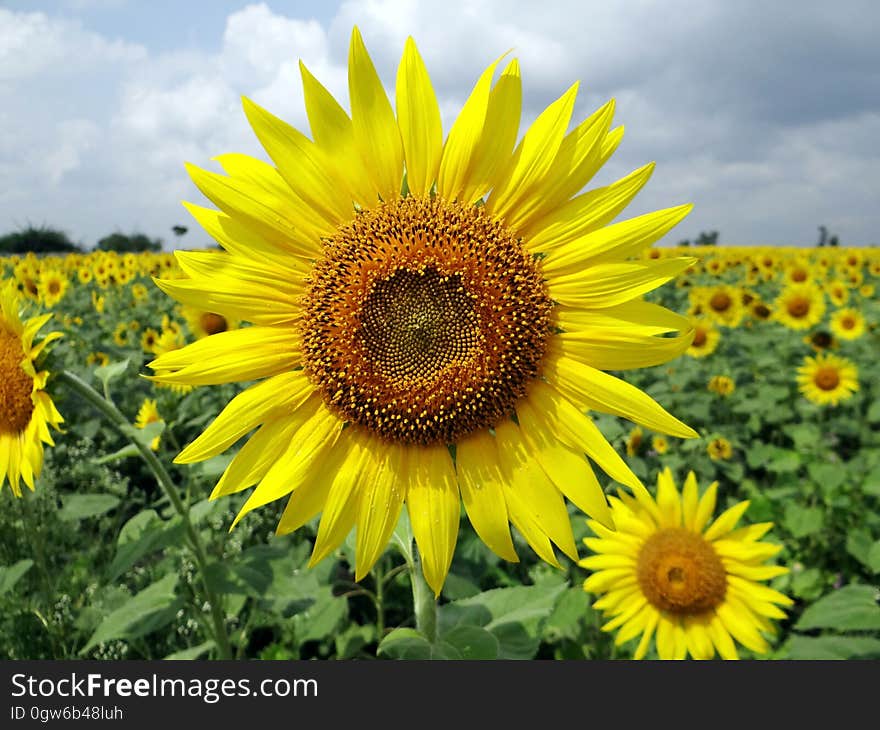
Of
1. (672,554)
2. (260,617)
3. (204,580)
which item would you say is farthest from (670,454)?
(204,580)

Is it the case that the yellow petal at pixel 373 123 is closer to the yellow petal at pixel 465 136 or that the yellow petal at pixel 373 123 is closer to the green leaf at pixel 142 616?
the yellow petal at pixel 465 136

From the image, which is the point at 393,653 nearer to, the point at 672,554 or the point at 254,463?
the point at 254,463

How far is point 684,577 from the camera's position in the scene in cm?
341

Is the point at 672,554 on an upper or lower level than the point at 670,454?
lower

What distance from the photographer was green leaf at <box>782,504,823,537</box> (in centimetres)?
508

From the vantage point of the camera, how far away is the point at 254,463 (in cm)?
188

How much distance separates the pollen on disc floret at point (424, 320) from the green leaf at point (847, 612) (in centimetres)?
208

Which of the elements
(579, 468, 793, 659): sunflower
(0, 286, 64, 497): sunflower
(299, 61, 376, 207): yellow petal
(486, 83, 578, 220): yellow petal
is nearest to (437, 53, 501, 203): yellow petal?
(486, 83, 578, 220): yellow petal

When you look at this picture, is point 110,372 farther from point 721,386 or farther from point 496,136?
point 721,386

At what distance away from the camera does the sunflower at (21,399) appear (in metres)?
2.59

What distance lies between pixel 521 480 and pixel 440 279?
1.99 ft

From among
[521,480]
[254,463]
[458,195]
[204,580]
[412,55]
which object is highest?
[412,55]

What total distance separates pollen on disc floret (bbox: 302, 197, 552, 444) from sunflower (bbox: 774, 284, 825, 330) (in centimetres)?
922

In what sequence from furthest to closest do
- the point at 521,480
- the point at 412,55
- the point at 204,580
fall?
the point at 204,580 → the point at 521,480 → the point at 412,55
